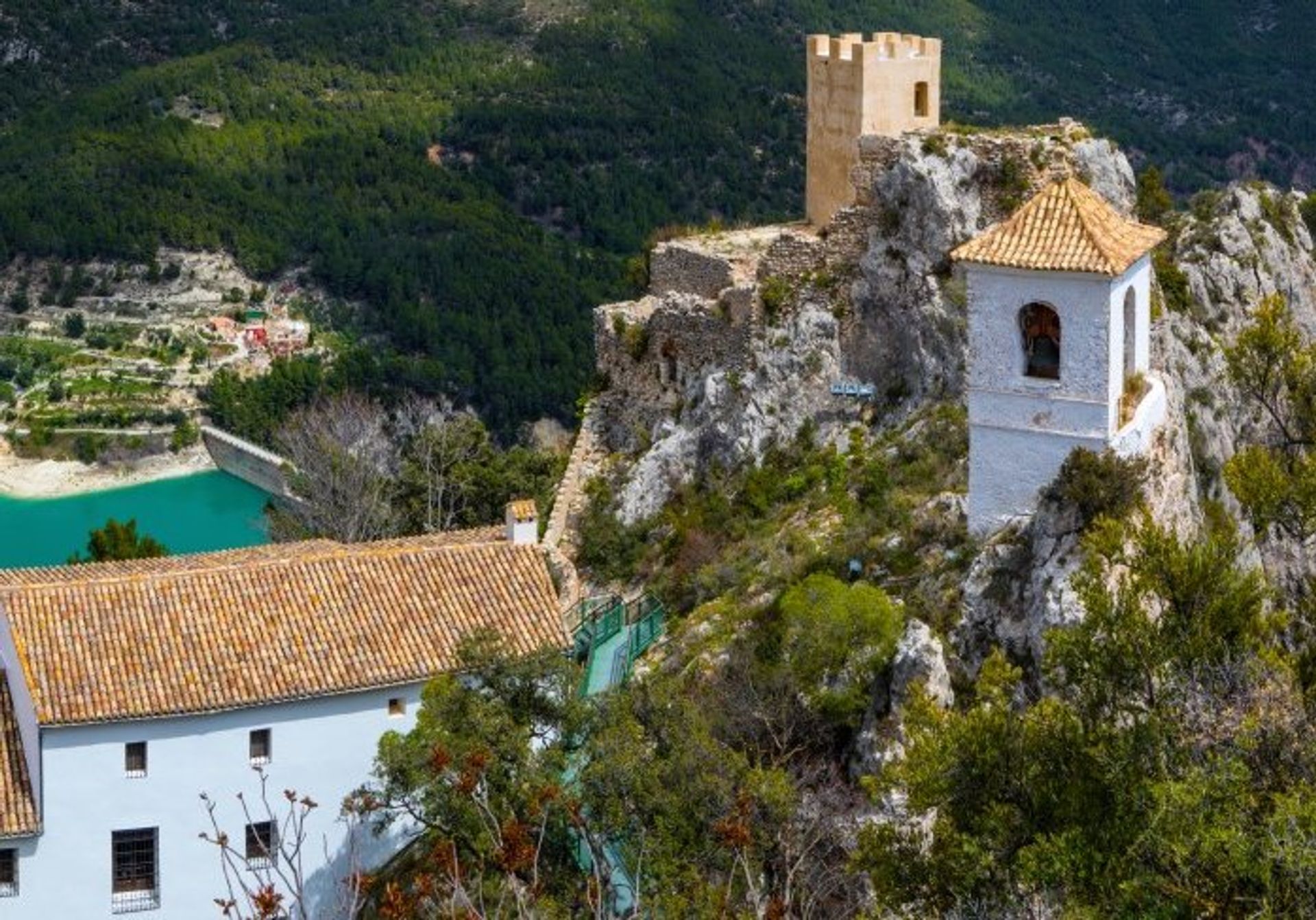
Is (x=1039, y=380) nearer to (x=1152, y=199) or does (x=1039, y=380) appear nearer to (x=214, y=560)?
(x=214, y=560)

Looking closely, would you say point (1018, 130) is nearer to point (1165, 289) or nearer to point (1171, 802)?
point (1165, 289)

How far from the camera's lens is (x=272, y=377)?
78125 mm

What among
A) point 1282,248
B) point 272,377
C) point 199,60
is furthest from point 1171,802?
point 199,60

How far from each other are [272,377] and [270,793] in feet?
177

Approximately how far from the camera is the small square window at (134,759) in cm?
2502

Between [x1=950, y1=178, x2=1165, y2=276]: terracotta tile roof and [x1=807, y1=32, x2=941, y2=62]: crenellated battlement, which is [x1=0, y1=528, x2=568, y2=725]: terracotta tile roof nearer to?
[x1=950, y1=178, x2=1165, y2=276]: terracotta tile roof

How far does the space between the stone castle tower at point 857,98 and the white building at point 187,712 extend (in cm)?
714


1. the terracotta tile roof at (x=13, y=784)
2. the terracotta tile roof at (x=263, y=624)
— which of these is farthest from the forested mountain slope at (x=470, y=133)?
the terracotta tile roof at (x=13, y=784)

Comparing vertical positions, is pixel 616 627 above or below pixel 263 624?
below

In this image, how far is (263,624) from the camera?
26.2 meters

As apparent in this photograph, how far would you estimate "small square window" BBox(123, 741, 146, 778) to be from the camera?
2502 centimetres

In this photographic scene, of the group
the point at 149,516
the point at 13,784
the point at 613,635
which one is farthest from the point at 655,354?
the point at 149,516

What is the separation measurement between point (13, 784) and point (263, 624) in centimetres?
299

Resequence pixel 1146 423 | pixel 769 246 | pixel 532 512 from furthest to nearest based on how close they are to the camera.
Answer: pixel 769 246 → pixel 532 512 → pixel 1146 423
